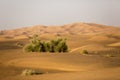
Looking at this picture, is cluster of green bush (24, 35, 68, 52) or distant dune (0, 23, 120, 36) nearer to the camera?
cluster of green bush (24, 35, 68, 52)

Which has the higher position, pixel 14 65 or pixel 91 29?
pixel 91 29

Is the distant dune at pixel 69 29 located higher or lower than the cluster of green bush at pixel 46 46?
higher

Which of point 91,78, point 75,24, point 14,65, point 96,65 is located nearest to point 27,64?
point 14,65

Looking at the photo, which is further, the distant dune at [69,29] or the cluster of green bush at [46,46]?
the distant dune at [69,29]

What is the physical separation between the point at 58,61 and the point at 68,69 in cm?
269

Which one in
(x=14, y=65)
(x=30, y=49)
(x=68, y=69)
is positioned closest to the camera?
(x=68, y=69)

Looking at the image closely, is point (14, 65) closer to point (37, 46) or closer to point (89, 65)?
point (89, 65)

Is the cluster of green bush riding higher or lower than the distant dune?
lower

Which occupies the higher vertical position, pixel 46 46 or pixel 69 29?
pixel 69 29

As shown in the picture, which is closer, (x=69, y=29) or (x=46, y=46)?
(x=46, y=46)

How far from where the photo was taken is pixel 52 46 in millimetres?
37594

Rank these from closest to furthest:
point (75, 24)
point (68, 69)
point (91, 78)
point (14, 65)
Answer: point (91, 78) → point (68, 69) → point (14, 65) → point (75, 24)

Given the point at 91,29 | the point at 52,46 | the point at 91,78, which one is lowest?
the point at 91,78

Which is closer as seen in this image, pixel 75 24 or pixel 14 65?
pixel 14 65
